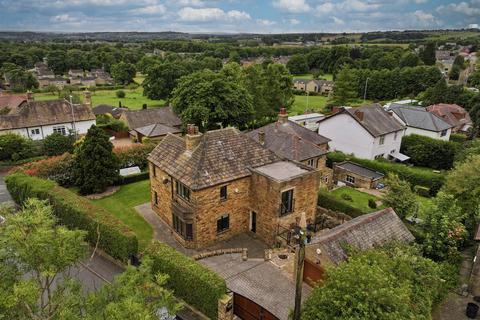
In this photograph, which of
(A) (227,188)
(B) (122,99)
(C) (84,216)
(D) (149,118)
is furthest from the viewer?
(B) (122,99)

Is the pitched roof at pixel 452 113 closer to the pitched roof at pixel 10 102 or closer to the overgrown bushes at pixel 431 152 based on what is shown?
the overgrown bushes at pixel 431 152

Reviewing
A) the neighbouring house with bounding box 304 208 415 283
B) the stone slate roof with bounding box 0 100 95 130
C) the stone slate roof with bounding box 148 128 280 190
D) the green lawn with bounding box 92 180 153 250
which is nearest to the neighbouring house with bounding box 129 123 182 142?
the stone slate roof with bounding box 0 100 95 130

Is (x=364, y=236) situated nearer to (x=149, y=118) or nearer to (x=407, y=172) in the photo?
(x=407, y=172)

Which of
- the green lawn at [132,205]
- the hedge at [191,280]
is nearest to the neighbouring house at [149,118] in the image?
the green lawn at [132,205]

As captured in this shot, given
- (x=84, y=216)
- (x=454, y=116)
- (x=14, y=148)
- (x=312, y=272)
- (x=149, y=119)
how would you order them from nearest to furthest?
(x=312, y=272)
(x=84, y=216)
(x=14, y=148)
(x=149, y=119)
(x=454, y=116)

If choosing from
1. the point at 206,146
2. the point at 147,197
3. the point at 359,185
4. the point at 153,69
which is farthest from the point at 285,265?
the point at 153,69

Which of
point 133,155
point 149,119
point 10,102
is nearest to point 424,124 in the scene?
point 133,155
